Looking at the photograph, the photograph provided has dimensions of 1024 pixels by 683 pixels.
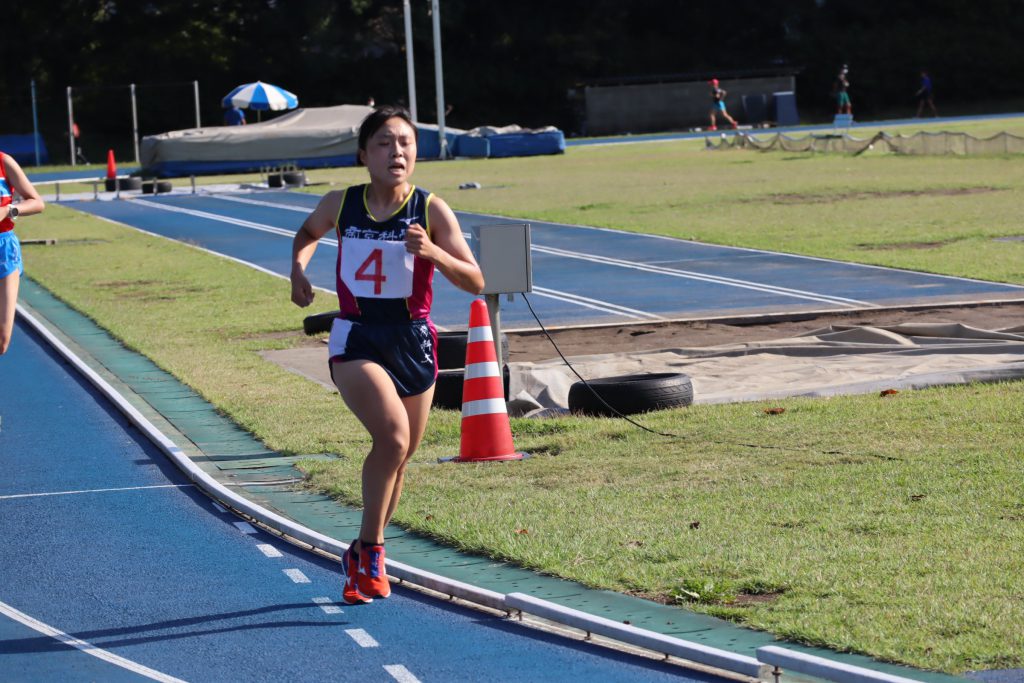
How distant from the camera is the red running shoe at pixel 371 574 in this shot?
21.2 ft

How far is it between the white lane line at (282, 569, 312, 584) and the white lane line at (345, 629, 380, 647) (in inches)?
32.7

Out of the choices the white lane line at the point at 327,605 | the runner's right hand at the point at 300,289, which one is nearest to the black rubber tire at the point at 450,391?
the white lane line at the point at 327,605

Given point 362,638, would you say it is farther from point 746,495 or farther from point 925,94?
point 925,94

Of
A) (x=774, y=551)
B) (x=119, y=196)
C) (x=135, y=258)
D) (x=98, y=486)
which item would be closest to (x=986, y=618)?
(x=774, y=551)

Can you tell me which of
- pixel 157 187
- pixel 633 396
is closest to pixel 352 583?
pixel 633 396

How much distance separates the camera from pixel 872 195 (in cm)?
3036

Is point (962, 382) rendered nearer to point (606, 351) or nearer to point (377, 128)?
point (606, 351)

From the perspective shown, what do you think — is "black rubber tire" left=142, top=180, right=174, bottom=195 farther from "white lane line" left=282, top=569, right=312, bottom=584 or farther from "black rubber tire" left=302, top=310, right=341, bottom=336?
"white lane line" left=282, top=569, right=312, bottom=584

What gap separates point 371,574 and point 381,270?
1.29 m

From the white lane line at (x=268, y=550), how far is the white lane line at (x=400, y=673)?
1875mm

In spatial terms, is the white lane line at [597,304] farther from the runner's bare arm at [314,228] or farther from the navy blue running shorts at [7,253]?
the runner's bare arm at [314,228]

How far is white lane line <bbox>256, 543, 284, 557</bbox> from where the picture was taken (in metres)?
7.46

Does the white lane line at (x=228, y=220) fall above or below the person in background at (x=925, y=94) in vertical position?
below

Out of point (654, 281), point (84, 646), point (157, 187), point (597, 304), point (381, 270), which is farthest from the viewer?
point (157, 187)
